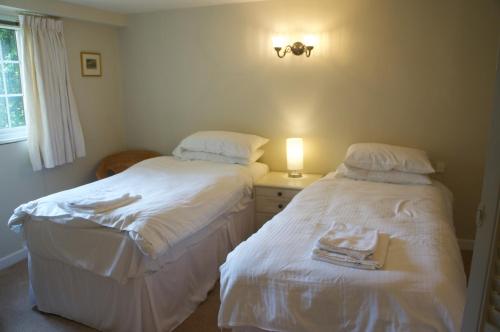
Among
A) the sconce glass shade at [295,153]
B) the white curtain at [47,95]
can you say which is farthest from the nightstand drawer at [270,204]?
the white curtain at [47,95]

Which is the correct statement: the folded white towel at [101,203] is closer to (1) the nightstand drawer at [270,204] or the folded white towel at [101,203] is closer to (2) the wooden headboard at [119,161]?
(1) the nightstand drawer at [270,204]

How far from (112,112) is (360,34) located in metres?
2.67

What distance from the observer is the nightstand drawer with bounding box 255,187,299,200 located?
321 cm

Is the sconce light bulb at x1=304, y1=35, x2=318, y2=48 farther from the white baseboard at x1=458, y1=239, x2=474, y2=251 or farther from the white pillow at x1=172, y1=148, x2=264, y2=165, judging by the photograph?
the white baseboard at x1=458, y1=239, x2=474, y2=251

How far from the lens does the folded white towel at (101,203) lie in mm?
2275

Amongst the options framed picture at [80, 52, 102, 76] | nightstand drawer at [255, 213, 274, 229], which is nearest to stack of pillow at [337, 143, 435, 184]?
nightstand drawer at [255, 213, 274, 229]

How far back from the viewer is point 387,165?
9.53ft

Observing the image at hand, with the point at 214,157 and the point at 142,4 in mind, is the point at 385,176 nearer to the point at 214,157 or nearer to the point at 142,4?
the point at 214,157

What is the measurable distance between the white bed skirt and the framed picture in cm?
201

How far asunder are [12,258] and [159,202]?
1.66 metres

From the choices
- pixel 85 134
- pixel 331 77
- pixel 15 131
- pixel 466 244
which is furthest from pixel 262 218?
pixel 15 131

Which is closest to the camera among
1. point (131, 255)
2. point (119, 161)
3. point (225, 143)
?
point (131, 255)

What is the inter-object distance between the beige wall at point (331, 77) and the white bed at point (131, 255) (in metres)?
1.16

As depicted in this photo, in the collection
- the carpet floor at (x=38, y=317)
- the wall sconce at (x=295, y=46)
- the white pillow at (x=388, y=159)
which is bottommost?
the carpet floor at (x=38, y=317)
